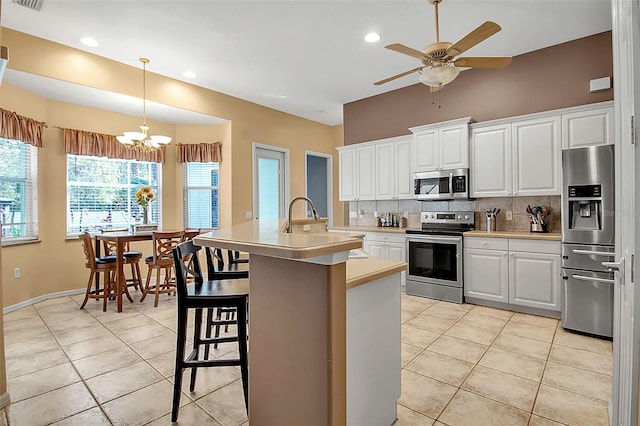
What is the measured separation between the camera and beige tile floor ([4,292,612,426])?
6.41ft

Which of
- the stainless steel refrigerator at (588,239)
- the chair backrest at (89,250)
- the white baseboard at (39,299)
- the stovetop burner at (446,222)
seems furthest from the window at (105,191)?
the stainless steel refrigerator at (588,239)

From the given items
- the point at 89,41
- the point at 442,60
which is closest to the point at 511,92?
the point at 442,60

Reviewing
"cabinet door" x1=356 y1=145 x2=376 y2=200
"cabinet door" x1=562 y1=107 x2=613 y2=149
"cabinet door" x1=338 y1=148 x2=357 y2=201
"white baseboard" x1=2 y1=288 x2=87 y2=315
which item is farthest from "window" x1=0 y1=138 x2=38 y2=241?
"cabinet door" x1=562 y1=107 x2=613 y2=149

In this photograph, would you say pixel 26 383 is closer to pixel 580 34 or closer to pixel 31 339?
pixel 31 339

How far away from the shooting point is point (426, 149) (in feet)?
15.3

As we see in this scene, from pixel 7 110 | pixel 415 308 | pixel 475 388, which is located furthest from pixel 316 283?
pixel 7 110

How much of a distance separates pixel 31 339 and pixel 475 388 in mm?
3964

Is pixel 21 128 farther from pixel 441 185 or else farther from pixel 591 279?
pixel 591 279

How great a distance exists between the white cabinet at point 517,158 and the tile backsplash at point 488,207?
10.1 inches

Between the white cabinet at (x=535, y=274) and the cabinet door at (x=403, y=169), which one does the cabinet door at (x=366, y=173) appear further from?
the white cabinet at (x=535, y=274)

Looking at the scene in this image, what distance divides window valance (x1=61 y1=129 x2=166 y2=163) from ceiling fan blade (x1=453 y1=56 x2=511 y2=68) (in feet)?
15.8

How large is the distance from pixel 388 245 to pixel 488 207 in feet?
4.79

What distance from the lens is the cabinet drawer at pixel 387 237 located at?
15.4 ft

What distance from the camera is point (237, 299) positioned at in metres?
1.77
